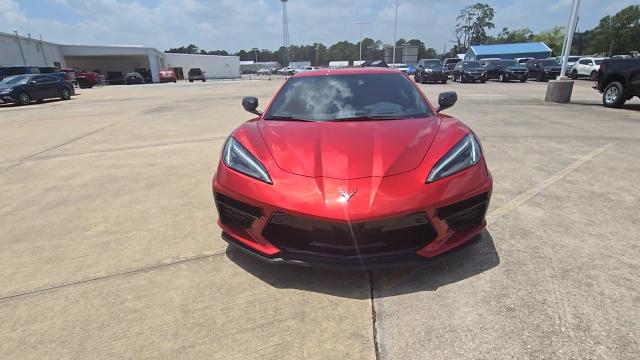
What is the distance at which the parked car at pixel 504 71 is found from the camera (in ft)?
86.2

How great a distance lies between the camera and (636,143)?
6234 mm

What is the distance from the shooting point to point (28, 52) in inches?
1512

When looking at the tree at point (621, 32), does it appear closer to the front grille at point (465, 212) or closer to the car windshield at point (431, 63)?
the car windshield at point (431, 63)

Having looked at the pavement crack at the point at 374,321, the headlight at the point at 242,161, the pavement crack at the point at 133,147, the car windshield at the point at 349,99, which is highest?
the car windshield at the point at 349,99

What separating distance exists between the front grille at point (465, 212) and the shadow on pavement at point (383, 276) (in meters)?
0.13

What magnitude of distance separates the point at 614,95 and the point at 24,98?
2341cm

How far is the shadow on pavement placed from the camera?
234 cm

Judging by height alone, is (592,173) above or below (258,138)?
below

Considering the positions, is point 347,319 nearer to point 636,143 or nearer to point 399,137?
point 399,137

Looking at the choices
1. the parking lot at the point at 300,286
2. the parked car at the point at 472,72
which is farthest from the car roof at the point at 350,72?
the parked car at the point at 472,72

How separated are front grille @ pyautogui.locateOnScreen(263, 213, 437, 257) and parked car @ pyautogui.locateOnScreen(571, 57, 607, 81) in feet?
104

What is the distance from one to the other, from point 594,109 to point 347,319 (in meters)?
12.2

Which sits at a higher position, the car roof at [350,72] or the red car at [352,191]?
the car roof at [350,72]

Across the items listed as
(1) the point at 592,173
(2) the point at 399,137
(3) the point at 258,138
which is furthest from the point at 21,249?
(1) the point at 592,173
